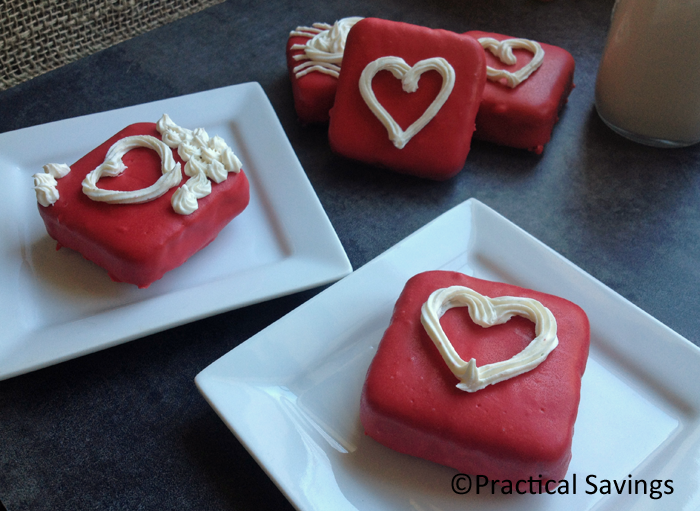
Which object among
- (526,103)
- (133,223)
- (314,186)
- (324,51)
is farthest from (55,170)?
(526,103)

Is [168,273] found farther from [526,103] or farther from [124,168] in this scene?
[526,103]

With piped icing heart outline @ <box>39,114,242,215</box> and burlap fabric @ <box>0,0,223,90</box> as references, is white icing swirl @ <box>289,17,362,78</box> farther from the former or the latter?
burlap fabric @ <box>0,0,223,90</box>

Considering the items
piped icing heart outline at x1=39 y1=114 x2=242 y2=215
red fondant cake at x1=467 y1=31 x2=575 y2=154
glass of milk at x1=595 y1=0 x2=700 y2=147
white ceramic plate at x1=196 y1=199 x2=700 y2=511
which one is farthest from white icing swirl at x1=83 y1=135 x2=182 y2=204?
glass of milk at x1=595 y1=0 x2=700 y2=147

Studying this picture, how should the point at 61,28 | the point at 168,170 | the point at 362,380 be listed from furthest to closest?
1. the point at 61,28
2. the point at 168,170
3. the point at 362,380

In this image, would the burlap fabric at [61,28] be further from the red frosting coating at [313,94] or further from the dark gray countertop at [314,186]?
the red frosting coating at [313,94]

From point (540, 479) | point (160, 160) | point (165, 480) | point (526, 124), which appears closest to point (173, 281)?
point (160, 160)

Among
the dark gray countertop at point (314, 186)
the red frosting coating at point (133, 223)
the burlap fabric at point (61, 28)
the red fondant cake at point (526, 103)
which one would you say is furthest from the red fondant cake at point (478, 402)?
the burlap fabric at point (61, 28)

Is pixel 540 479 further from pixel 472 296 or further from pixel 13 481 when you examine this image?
pixel 13 481
